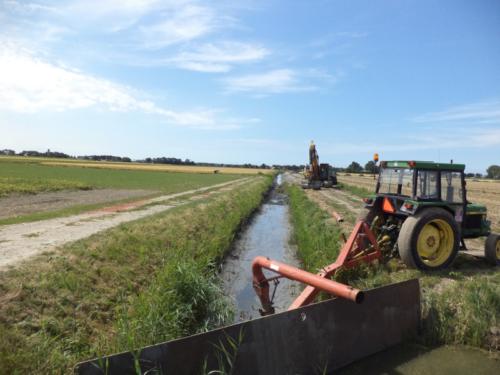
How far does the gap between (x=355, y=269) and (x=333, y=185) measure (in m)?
30.1

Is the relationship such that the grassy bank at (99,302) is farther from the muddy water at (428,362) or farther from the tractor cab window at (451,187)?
the tractor cab window at (451,187)

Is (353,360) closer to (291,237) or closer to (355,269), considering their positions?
(355,269)

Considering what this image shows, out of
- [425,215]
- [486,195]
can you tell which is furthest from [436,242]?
[486,195]

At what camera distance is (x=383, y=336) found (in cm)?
469

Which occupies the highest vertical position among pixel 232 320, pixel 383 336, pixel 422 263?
pixel 422 263

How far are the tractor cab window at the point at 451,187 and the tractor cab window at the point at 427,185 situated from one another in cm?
19

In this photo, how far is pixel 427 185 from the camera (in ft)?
23.0

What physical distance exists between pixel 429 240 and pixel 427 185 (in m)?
1.11

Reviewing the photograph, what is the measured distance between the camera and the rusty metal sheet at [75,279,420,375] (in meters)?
3.32

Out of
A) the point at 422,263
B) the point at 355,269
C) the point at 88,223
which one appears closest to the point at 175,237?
the point at 88,223

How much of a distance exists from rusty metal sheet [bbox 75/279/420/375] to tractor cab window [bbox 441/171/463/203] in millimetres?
2936

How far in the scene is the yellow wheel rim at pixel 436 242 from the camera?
6.61 meters

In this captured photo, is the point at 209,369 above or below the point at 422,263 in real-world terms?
below

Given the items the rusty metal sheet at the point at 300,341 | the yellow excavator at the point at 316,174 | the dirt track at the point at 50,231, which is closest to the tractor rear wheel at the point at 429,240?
the rusty metal sheet at the point at 300,341
